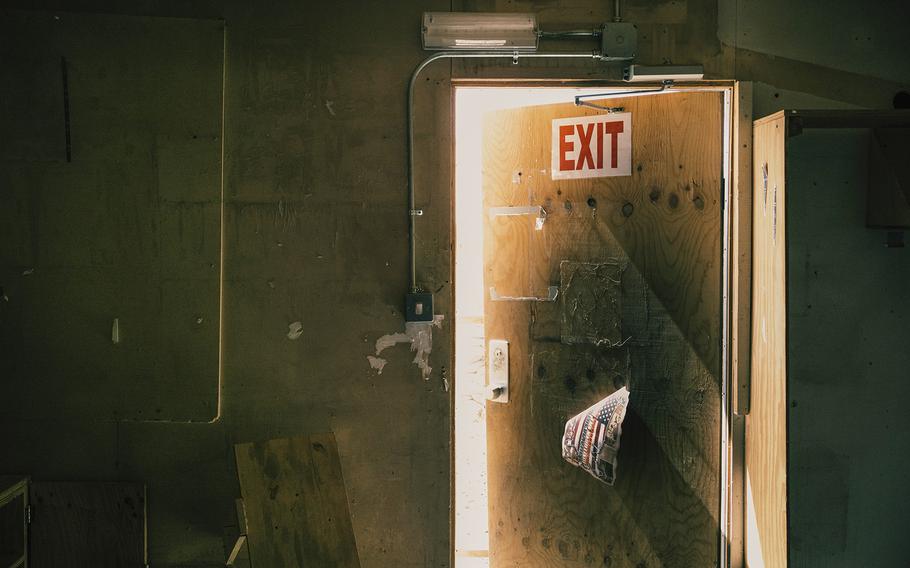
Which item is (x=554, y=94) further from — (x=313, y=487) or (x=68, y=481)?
(x=68, y=481)

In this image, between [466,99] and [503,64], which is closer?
[503,64]

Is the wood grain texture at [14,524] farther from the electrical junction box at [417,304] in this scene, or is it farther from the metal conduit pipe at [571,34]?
the metal conduit pipe at [571,34]

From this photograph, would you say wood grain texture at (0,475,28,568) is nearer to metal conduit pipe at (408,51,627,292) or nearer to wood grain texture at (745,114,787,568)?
metal conduit pipe at (408,51,627,292)

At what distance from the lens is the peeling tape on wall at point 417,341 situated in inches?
95.2

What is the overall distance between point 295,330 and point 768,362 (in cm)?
194

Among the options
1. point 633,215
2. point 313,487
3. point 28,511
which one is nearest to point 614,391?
point 633,215

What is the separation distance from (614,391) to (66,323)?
7.80 ft

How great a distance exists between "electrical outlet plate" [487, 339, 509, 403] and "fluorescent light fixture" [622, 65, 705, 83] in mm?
1278

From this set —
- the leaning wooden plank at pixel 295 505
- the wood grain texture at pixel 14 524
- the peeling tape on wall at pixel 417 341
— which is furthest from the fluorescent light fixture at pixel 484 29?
the wood grain texture at pixel 14 524

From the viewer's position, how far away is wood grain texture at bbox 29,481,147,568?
2.39m

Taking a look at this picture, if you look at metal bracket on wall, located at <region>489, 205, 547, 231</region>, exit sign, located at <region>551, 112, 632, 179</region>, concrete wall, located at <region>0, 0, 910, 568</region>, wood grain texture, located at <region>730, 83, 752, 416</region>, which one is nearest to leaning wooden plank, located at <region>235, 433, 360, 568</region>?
concrete wall, located at <region>0, 0, 910, 568</region>

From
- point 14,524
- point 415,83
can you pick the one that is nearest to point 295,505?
point 14,524

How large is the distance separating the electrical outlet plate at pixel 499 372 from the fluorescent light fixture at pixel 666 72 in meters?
1.28

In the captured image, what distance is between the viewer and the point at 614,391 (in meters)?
2.51
